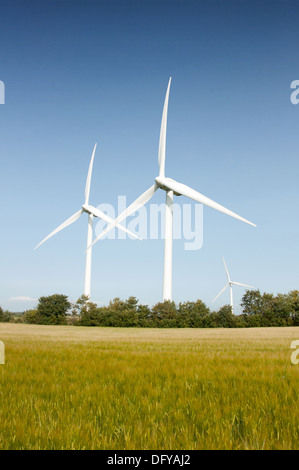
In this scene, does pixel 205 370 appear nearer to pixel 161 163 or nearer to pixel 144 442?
pixel 144 442

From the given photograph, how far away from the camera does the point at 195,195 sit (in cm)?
4972

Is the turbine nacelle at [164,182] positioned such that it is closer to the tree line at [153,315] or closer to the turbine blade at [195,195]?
the turbine blade at [195,195]

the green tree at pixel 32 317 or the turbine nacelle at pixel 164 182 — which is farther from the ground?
the turbine nacelle at pixel 164 182

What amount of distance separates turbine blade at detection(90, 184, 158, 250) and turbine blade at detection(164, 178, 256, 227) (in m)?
3.15

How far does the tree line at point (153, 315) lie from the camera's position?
5656cm

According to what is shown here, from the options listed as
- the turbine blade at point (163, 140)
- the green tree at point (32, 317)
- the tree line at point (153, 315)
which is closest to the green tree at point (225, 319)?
the tree line at point (153, 315)

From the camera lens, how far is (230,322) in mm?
58844

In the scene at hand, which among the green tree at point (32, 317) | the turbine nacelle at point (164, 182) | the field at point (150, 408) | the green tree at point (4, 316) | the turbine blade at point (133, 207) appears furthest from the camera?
the green tree at point (4, 316)

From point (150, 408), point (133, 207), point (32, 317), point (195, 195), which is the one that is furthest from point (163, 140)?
point (150, 408)

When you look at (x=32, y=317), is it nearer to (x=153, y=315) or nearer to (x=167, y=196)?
(x=153, y=315)

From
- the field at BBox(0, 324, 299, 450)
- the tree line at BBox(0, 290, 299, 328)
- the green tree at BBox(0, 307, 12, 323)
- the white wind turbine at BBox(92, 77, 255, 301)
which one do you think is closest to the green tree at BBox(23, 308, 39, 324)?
the tree line at BBox(0, 290, 299, 328)

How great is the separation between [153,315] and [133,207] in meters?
21.5

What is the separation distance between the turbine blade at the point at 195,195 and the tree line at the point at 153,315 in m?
20.8
